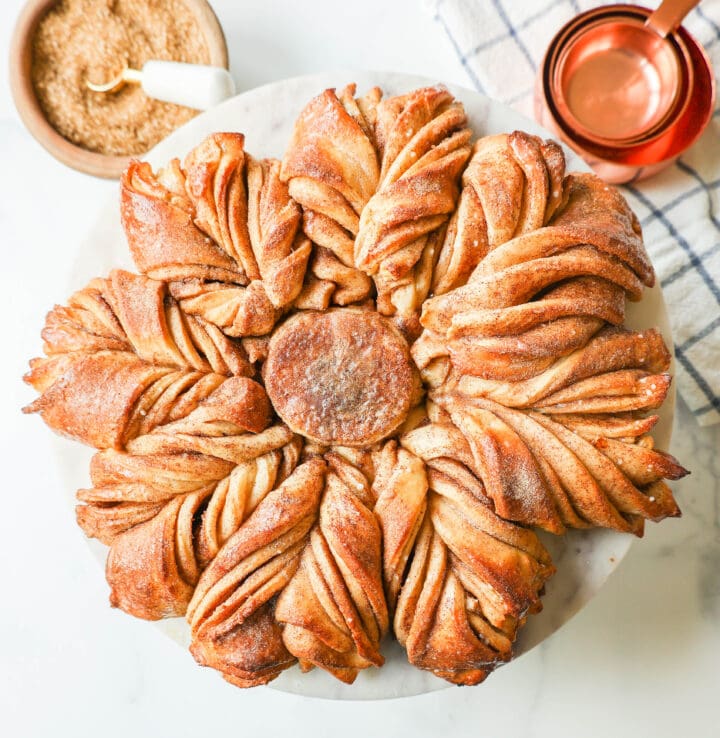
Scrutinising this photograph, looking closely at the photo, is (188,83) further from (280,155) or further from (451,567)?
(451,567)

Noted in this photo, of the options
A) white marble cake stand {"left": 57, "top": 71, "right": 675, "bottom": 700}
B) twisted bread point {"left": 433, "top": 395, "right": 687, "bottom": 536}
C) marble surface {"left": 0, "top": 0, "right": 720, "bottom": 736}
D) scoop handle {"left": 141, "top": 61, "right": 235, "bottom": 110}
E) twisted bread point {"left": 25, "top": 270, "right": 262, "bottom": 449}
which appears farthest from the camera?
marble surface {"left": 0, "top": 0, "right": 720, "bottom": 736}

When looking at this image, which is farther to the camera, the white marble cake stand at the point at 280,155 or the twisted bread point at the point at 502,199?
the white marble cake stand at the point at 280,155

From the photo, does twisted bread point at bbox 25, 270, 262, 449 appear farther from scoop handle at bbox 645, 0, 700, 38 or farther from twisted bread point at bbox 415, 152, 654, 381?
scoop handle at bbox 645, 0, 700, 38

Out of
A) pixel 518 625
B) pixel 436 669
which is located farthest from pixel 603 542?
pixel 436 669

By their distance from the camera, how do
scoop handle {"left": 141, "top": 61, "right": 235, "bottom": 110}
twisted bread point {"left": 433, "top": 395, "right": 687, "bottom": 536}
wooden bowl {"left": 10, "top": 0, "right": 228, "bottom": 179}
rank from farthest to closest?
wooden bowl {"left": 10, "top": 0, "right": 228, "bottom": 179} → scoop handle {"left": 141, "top": 61, "right": 235, "bottom": 110} → twisted bread point {"left": 433, "top": 395, "right": 687, "bottom": 536}

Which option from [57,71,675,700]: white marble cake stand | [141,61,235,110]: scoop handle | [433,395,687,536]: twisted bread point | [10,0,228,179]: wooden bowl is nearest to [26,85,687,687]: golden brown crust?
[433,395,687,536]: twisted bread point

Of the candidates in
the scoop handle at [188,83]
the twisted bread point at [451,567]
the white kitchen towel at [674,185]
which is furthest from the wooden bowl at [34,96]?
the twisted bread point at [451,567]

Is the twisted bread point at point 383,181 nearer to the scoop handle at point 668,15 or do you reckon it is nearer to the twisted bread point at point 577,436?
the twisted bread point at point 577,436
